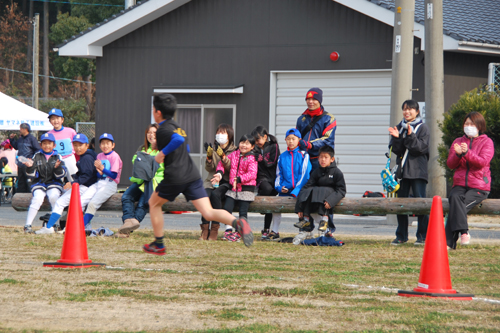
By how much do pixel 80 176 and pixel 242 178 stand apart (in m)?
2.82

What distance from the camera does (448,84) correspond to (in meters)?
17.2

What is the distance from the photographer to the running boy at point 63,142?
12852 millimetres

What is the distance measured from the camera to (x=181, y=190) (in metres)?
7.59

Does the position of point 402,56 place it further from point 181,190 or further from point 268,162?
point 181,190

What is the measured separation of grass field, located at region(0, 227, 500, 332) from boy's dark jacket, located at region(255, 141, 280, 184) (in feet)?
6.35

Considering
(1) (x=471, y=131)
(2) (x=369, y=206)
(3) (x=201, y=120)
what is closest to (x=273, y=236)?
(2) (x=369, y=206)

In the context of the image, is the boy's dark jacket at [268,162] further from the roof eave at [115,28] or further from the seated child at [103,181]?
the roof eave at [115,28]

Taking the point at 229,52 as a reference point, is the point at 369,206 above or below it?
below

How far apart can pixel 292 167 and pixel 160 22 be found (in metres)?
10.7

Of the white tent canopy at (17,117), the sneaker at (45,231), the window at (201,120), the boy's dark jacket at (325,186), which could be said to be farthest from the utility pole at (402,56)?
the white tent canopy at (17,117)

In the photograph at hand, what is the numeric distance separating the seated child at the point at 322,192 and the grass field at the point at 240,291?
779 mm

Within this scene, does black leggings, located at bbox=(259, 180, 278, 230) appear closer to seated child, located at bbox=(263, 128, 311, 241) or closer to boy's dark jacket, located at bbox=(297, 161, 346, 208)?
seated child, located at bbox=(263, 128, 311, 241)

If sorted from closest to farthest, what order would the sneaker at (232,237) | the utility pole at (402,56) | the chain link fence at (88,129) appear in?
the sneaker at (232,237) < the utility pole at (402,56) < the chain link fence at (88,129)

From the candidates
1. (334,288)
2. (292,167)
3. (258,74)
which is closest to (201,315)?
(334,288)
